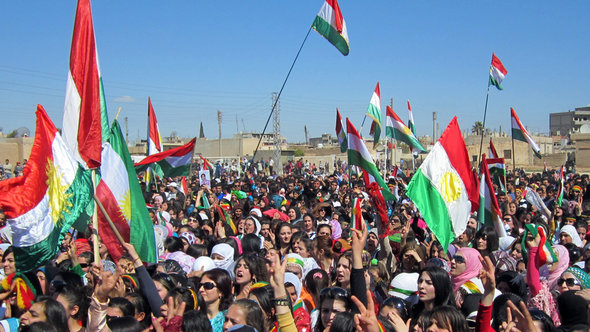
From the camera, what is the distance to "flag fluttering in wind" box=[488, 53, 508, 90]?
14086 millimetres

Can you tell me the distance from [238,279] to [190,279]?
24.8 inches

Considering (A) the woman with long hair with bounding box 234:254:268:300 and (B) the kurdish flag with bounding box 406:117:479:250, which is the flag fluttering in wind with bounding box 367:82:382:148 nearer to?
(B) the kurdish flag with bounding box 406:117:479:250

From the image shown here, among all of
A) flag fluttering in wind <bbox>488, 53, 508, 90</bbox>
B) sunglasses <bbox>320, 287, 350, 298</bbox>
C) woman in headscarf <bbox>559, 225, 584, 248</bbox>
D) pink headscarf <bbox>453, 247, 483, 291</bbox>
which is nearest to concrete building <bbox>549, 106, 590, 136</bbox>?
flag fluttering in wind <bbox>488, 53, 508, 90</bbox>

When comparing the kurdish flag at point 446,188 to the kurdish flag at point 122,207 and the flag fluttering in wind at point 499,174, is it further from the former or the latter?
the flag fluttering in wind at point 499,174

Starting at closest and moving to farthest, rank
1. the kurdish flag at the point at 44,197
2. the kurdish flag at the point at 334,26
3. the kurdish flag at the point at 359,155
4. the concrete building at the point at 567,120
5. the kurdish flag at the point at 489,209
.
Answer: the kurdish flag at the point at 44,197
the kurdish flag at the point at 489,209
the kurdish flag at the point at 359,155
the kurdish flag at the point at 334,26
the concrete building at the point at 567,120

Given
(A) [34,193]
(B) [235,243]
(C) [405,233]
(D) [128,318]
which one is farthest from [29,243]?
(C) [405,233]

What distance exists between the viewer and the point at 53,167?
4.85 meters

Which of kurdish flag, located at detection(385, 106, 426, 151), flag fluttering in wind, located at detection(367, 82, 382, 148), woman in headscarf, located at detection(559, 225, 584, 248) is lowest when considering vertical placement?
woman in headscarf, located at detection(559, 225, 584, 248)

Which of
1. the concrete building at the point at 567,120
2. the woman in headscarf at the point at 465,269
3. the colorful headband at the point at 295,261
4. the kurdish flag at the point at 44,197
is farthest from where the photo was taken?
the concrete building at the point at 567,120

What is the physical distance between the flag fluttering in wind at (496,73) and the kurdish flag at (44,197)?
1157 cm

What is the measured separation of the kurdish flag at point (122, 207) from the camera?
514cm

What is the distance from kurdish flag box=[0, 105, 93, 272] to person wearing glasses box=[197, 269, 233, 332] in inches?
52.0

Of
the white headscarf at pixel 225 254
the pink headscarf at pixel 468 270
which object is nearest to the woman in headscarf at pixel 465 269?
the pink headscarf at pixel 468 270

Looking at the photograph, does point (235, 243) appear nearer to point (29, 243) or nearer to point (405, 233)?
point (405, 233)
